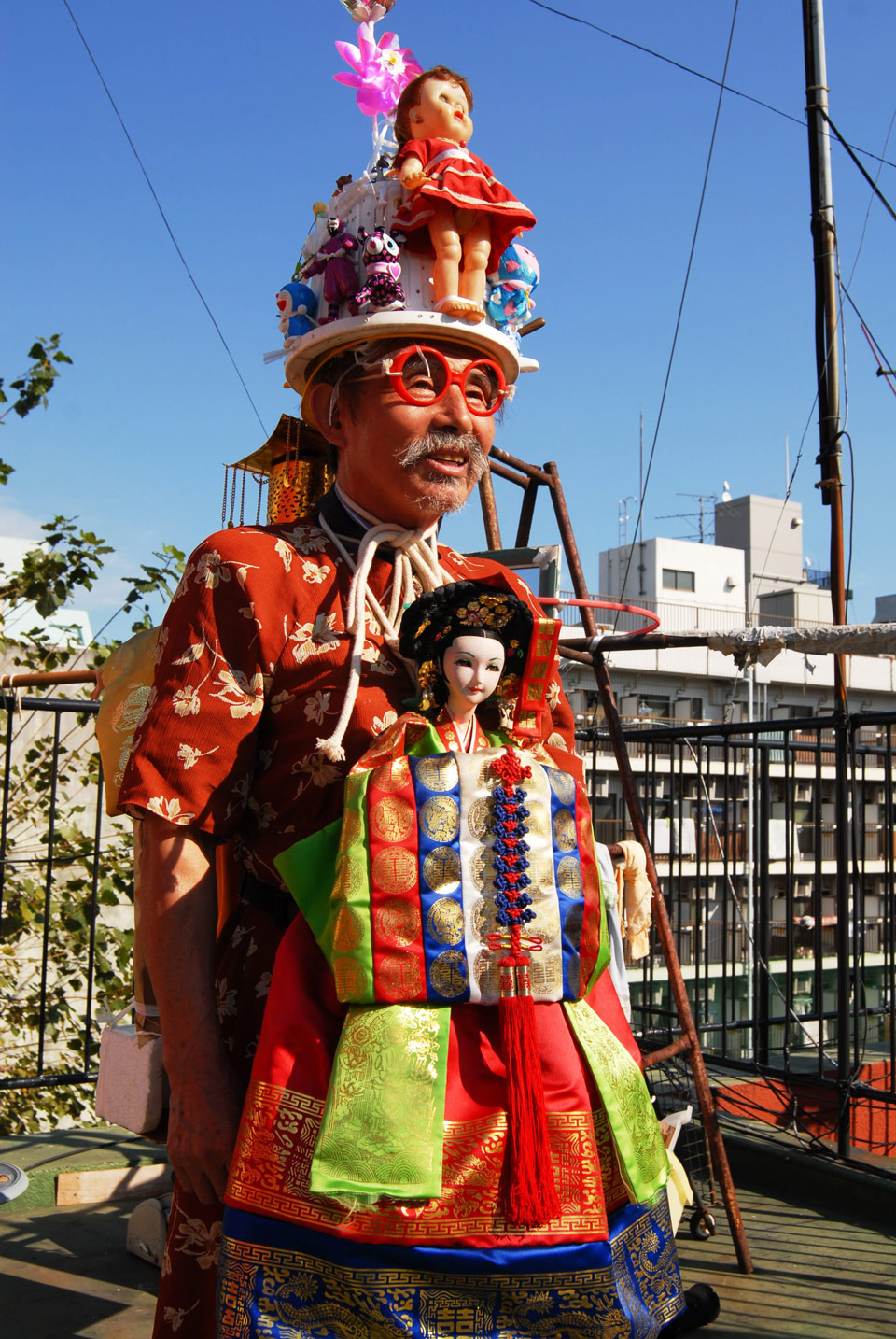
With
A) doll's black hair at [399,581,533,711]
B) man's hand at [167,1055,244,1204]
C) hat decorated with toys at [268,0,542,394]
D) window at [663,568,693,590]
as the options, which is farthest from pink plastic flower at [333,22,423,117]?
window at [663,568,693,590]

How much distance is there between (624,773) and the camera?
2.99 m

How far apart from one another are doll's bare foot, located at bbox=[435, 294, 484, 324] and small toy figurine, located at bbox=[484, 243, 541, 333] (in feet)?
0.34

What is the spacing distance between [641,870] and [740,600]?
45381mm

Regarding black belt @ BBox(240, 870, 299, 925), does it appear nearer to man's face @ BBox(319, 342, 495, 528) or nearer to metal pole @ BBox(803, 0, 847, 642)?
man's face @ BBox(319, 342, 495, 528)

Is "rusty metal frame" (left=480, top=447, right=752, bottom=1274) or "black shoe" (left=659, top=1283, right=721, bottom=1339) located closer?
"black shoe" (left=659, top=1283, right=721, bottom=1339)

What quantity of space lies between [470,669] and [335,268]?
724 millimetres

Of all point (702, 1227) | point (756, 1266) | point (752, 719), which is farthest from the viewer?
point (752, 719)

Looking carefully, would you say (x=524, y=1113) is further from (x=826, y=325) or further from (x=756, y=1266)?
(x=826, y=325)

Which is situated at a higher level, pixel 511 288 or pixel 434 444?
pixel 511 288

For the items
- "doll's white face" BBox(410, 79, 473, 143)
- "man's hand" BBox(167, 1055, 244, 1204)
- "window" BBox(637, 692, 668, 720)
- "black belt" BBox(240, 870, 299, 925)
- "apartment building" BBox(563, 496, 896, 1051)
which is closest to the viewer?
"man's hand" BBox(167, 1055, 244, 1204)

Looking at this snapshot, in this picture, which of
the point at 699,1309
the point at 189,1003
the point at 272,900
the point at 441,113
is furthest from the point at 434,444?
the point at 699,1309

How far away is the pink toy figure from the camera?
1.74m

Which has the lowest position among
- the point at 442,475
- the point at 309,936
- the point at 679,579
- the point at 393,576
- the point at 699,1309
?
the point at 699,1309

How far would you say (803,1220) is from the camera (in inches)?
125
